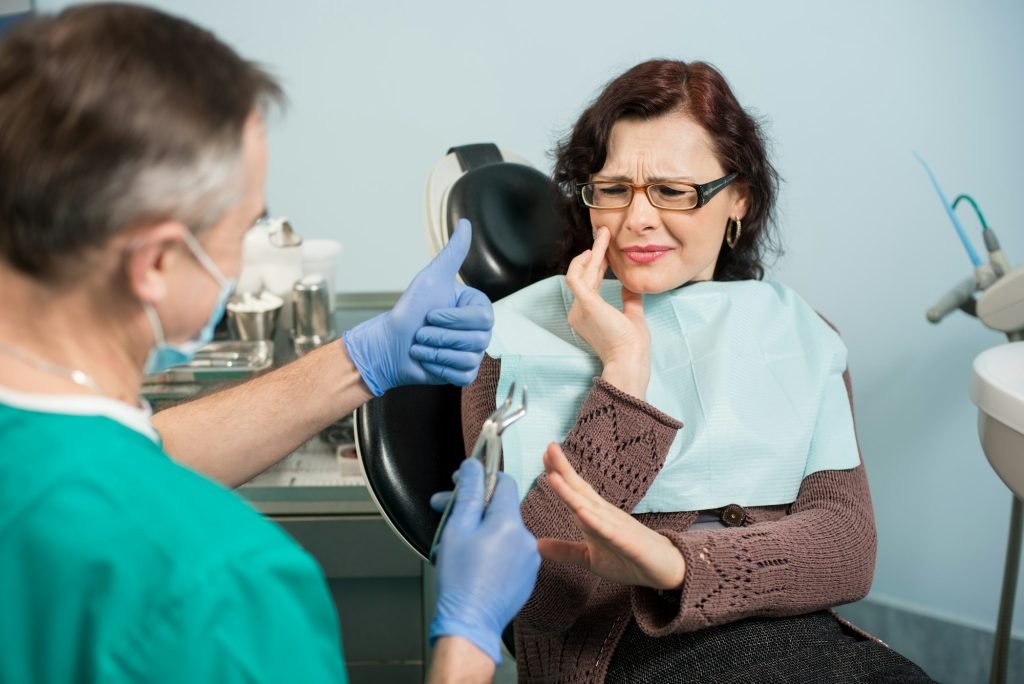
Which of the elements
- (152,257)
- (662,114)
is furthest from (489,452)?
(662,114)

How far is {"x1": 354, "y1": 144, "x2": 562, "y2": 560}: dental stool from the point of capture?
1329mm

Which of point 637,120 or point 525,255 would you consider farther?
point 525,255

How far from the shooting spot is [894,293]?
7.09 feet

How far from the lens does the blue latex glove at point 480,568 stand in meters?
0.94

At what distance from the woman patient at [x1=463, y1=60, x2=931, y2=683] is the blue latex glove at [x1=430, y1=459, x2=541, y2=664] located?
123mm

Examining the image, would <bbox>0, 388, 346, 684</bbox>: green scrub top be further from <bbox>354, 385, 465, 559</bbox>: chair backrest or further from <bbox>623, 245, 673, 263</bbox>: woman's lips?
<bbox>623, 245, 673, 263</bbox>: woman's lips

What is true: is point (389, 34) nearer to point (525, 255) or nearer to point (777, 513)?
point (525, 255)

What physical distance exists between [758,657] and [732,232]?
2.25ft

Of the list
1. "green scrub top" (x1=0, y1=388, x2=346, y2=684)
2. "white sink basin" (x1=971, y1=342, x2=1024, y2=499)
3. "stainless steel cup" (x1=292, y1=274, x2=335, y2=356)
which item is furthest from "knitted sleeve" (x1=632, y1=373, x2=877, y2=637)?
"stainless steel cup" (x1=292, y1=274, x2=335, y2=356)

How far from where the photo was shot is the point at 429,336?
4.20 feet

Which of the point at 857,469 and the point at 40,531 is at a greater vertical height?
the point at 40,531

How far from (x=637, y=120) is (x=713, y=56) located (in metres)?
0.79

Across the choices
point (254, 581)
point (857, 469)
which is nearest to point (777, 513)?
point (857, 469)

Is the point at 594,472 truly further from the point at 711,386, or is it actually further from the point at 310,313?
the point at 310,313
